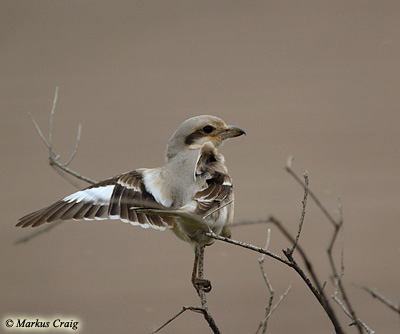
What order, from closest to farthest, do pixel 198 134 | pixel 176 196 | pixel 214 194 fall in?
pixel 214 194
pixel 176 196
pixel 198 134

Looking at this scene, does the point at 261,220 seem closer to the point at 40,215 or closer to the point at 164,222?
the point at 164,222

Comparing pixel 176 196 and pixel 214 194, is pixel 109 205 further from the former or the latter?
pixel 214 194

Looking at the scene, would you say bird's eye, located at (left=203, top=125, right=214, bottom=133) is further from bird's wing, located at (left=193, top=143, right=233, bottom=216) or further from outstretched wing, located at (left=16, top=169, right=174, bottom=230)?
outstretched wing, located at (left=16, top=169, right=174, bottom=230)

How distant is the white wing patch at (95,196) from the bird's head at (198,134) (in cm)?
33

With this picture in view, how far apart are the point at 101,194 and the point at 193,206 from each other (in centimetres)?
45

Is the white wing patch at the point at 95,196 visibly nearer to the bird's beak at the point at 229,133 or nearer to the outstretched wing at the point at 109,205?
the outstretched wing at the point at 109,205

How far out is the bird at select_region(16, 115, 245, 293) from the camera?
201 centimetres

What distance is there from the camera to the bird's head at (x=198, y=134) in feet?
7.86

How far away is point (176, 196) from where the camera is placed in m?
2.14

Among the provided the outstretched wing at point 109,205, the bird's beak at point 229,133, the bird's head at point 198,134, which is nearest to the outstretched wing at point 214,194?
the outstretched wing at point 109,205

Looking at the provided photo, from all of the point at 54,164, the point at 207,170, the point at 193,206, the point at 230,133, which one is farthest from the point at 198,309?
the point at 230,133

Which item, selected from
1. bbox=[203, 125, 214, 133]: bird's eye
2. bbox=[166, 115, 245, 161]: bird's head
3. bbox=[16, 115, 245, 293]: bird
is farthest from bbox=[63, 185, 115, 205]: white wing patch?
bbox=[203, 125, 214, 133]: bird's eye

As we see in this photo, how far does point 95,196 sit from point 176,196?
342 mm

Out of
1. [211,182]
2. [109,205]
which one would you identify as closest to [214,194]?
[211,182]
